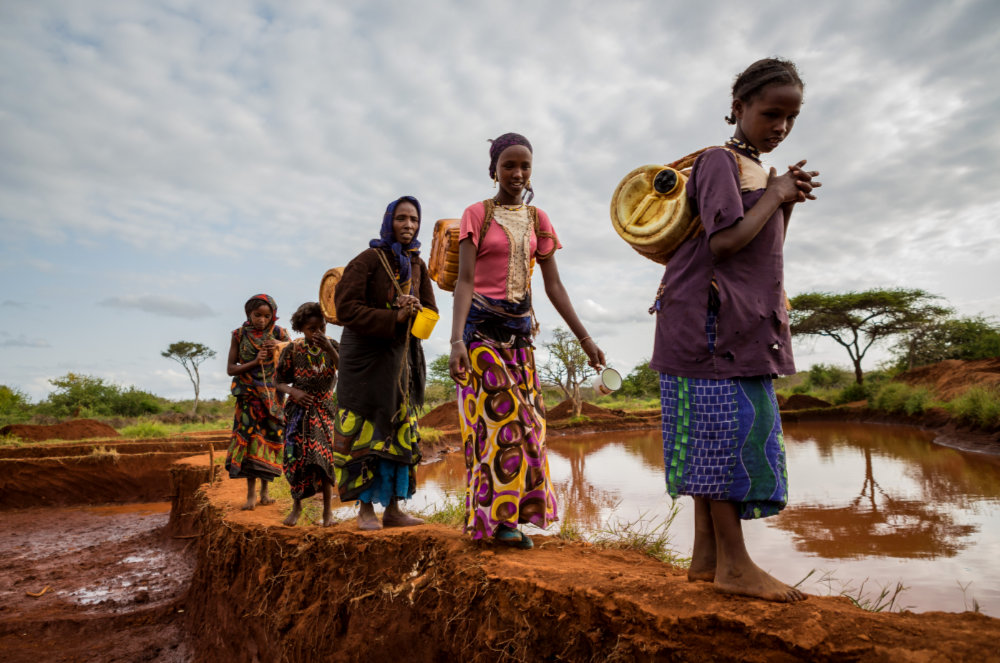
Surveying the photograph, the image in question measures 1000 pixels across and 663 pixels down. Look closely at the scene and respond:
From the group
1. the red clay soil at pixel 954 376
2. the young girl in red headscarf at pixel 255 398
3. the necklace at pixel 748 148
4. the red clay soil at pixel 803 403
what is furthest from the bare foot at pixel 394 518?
the red clay soil at pixel 803 403

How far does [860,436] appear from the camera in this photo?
15484 millimetres

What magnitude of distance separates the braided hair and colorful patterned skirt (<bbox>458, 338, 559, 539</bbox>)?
58.7 inches

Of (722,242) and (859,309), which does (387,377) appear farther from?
(859,309)

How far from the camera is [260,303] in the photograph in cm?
546

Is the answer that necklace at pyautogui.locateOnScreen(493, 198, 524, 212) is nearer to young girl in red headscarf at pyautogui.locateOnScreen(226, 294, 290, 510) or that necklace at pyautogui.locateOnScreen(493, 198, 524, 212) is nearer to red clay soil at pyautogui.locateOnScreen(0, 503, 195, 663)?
young girl in red headscarf at pyautogui.locateOnScreen(226, 294, 290, 510)

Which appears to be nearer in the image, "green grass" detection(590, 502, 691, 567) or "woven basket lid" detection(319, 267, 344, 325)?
"green grass" detection(590, 502, 691, 567)

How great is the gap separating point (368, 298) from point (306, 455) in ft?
5.03

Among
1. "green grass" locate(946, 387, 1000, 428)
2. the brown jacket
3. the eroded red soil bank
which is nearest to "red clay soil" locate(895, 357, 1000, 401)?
"green grass" locate(946, 387, 1000, 428)

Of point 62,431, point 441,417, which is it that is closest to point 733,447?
point 62,431

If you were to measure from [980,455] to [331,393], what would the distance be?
12.0 metres

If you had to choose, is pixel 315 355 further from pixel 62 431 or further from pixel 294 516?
pixel 62 431

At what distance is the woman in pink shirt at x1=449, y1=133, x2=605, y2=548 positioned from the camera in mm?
2805

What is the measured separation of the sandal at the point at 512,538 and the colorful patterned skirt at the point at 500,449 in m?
0.09

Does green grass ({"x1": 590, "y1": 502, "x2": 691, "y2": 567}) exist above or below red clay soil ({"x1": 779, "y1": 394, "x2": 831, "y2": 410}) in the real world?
below
